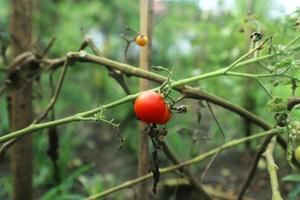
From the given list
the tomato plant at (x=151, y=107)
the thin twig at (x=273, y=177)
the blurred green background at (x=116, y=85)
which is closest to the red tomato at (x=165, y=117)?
the tomato plant at (x=151, y=107)

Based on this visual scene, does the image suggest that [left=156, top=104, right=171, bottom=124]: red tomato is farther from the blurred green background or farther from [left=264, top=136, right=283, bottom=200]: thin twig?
the blurred green background

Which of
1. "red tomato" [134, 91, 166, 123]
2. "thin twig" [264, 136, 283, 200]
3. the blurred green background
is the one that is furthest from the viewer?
the blurred green background

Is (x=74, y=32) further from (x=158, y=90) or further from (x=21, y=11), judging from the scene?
(x=158, y=90)

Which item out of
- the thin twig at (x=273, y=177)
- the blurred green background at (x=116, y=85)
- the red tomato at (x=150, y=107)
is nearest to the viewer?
the red tomato at (x=150, y=107)

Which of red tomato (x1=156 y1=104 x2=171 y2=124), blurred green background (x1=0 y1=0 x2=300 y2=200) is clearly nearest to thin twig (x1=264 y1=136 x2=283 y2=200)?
red tomato (x1=156 y1=104 x2=171 y2=124)

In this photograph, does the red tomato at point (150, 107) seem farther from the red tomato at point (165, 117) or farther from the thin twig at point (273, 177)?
the thin twig at point (273, 177)

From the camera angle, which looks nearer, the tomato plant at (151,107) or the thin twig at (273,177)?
the tomato plant at (151,107)
